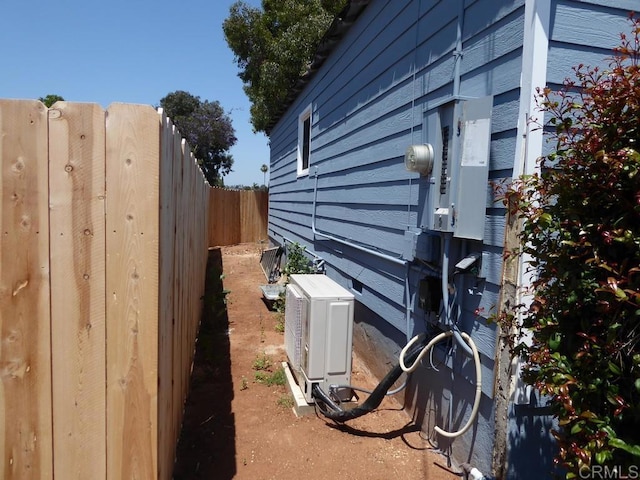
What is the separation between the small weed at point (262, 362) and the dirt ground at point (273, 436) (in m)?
0.01

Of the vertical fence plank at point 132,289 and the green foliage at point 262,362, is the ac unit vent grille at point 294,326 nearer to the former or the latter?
the green foliage at point 262,362

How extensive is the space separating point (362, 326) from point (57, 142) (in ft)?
12.3

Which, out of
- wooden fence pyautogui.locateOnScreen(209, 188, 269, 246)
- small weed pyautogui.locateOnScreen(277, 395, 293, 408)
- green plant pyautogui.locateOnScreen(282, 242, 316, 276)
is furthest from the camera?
wooden fence pyautogui.locateOnScreen(209, 188, 269, 246)

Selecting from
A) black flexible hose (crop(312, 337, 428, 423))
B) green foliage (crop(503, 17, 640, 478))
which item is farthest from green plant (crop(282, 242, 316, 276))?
green foliage (crop(503, 17, 640, 478))

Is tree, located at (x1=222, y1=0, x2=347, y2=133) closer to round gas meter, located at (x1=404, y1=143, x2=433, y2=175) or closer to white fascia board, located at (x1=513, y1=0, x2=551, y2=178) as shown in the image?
round gas meter, located at (x1=404, y1=143, x2=433, y2=175)

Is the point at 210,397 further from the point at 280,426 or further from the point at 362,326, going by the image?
the point at 362,326

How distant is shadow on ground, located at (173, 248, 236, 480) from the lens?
2.80m

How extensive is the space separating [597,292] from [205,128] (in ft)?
110

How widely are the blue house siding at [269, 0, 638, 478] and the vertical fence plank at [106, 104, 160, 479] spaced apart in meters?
1.82

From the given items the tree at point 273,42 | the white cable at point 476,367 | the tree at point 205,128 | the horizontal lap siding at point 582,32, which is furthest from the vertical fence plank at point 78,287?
the tree at point 205,128

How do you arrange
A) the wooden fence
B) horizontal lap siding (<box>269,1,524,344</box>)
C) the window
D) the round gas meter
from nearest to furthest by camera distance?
horizontal lap siding (<box>269,1,524,344</box>)
the round gas meter
the window
the wooden fence

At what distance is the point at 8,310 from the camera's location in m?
1.77

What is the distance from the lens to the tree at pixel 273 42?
45.2 feet

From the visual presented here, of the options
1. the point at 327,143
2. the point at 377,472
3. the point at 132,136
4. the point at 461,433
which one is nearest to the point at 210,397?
the point at 377,472
